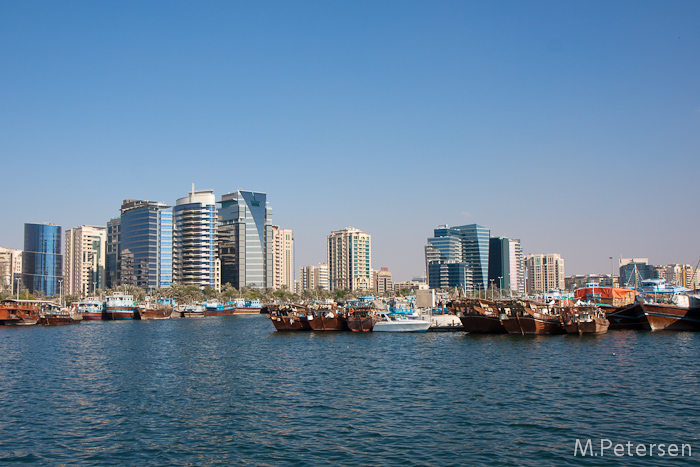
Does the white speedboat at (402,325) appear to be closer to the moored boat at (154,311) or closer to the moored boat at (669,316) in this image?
the moored boat at (669,316)

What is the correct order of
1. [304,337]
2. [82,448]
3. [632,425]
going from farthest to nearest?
[304,337] < [632,425] < [82,448]

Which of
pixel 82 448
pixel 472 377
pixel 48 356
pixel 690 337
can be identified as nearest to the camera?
pixel 82 448

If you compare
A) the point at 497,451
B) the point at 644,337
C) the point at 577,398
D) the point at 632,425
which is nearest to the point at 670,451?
the point at 632,425

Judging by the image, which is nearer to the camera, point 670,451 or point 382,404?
point 670,451

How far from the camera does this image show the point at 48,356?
61719 millimetres

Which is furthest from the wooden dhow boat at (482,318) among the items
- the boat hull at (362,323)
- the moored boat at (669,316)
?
the moored boat at (669,316)

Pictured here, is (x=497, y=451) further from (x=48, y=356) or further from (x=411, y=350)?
(x=48, y=356)

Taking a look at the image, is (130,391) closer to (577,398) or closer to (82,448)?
(82,448)

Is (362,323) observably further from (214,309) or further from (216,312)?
(216,312)

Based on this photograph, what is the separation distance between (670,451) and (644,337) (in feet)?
168

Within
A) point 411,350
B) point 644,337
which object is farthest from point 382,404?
point 644,337

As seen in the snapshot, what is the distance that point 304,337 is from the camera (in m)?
82.4

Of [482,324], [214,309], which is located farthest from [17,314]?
[482,324]

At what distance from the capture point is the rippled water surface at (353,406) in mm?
25031
